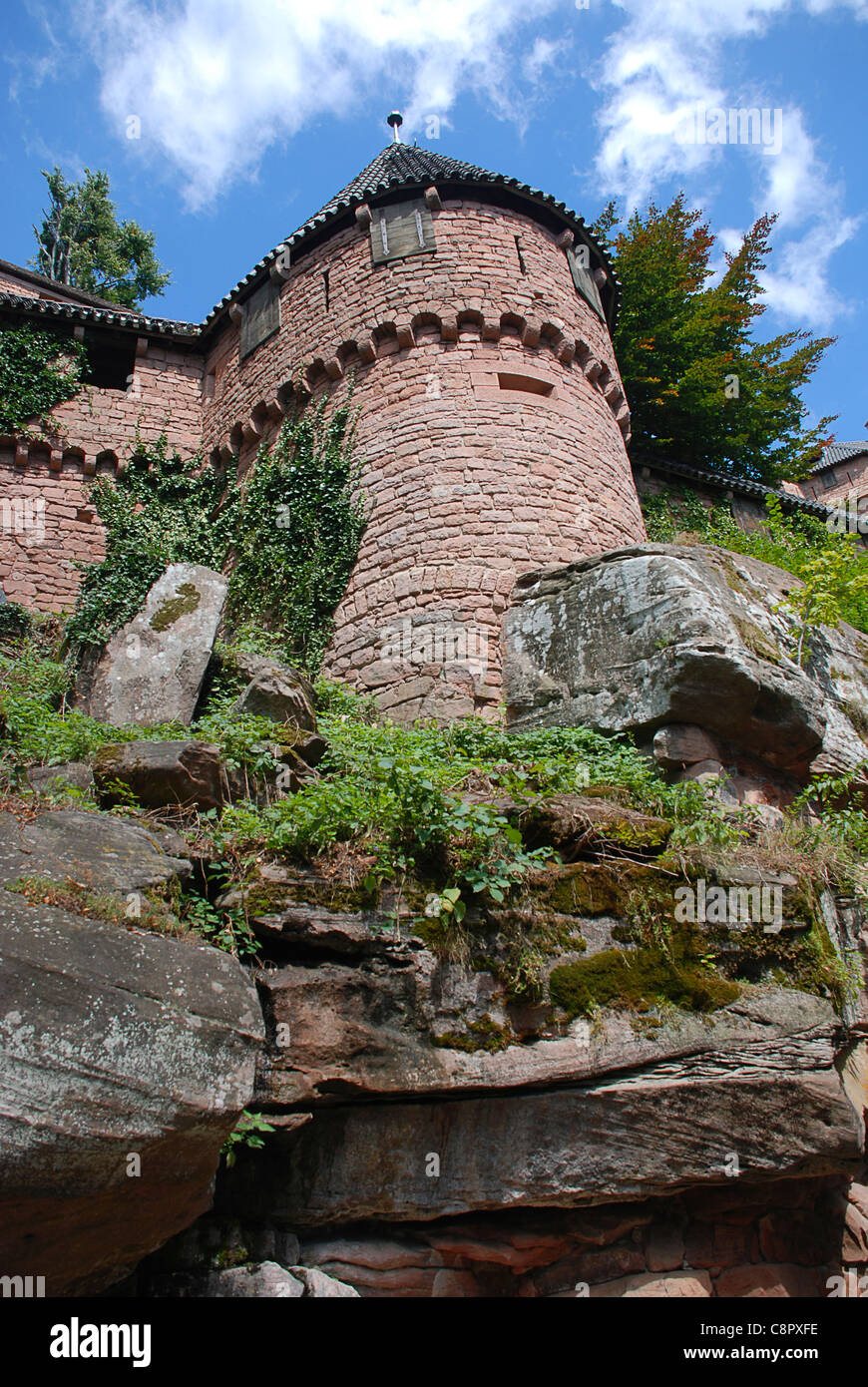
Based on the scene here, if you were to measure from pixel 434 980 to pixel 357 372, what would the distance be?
7.50 metres

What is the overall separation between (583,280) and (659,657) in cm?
672

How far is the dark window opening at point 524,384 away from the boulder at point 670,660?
264cm

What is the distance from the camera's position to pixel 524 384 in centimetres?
962

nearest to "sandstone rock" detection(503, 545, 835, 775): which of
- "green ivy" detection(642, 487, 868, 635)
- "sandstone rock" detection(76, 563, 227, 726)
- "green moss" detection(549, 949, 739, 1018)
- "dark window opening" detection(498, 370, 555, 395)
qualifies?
"green ivy" detection(642, 487, 868, 635)

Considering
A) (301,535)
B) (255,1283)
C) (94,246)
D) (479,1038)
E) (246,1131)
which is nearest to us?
(255,1283)

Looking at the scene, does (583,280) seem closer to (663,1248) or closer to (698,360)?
(698,360)

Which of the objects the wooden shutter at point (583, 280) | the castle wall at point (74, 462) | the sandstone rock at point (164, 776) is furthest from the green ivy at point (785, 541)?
the castle wall at point (74, 462)

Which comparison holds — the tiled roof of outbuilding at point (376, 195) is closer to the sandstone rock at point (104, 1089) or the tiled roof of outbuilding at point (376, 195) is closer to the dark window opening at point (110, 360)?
the dark window opening at point (110, 360)

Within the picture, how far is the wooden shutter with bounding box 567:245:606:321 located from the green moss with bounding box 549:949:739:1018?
8.93 meters

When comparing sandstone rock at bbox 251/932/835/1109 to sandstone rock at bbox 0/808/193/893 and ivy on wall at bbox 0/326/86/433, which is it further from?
ivy on wall at bbox 0/326/86/433

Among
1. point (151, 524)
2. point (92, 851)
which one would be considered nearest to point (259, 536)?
point (151, 524)

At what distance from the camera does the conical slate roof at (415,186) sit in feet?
34.8

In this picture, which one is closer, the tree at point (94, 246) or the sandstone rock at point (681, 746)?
the sandstone rock at point (681, 746)

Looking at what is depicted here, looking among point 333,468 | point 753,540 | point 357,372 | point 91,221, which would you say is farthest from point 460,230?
point 91,221
